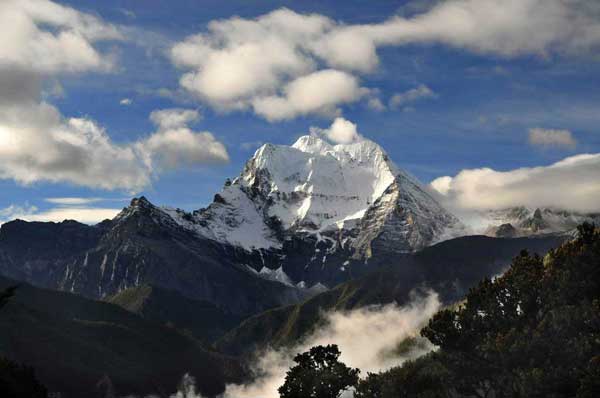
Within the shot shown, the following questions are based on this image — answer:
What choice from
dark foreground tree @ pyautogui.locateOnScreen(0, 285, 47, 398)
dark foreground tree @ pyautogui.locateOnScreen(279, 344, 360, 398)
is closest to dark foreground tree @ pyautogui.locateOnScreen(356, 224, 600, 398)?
dark foreground tree @ pyautogui.locateOnScreen(279, 344, 360, 398)

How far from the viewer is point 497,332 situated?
372ft

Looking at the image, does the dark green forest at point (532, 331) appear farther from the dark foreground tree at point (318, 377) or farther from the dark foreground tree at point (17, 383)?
the dark foreground tree at point (17, 383)

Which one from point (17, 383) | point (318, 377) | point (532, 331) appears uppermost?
point (532, 331)

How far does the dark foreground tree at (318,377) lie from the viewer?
15200cm

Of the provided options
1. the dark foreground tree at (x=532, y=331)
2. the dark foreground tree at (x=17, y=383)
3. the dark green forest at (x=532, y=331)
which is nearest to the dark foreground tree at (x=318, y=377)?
the dark green forest at (x=532, y=331)

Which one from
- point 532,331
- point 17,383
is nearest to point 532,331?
point 532,331

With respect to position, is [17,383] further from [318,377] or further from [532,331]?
[532,331]

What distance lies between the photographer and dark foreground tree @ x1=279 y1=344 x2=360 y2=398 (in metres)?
152

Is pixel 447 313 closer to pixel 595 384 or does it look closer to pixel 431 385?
pixel 431 385

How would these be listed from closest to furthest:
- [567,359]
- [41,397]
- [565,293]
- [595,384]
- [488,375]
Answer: [595,384], [567,359], [565,293], [488,375], [41,397]

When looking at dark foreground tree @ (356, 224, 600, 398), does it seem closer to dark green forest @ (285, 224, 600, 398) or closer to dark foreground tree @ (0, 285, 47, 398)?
dark green forest @ (285, 224, 600, 398)

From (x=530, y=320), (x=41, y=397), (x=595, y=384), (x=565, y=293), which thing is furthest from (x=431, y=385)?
(x=41, y=397)

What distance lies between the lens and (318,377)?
153 m

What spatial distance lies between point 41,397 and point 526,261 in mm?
78726
